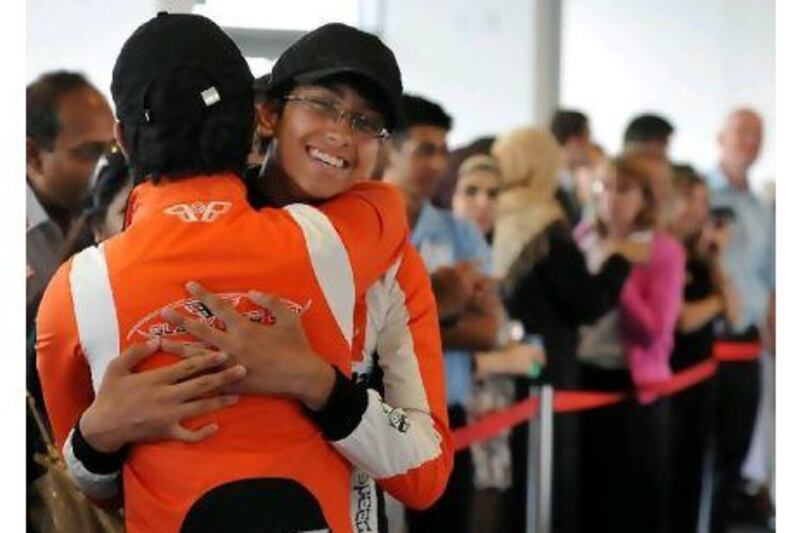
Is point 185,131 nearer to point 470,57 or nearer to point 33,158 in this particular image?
point 33,158

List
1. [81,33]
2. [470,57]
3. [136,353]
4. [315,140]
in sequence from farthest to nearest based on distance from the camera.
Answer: [470,57]
[81,33]
[315,140]
[136,353]

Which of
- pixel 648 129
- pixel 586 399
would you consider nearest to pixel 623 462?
pixel 586 399

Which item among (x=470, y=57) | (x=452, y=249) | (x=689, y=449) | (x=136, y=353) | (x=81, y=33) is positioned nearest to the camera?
(x=136, y=353)

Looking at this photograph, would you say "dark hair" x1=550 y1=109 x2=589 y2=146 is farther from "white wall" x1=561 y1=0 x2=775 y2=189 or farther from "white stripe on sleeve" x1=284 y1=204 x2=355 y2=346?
"white stripe on sleeve" x1=284 y1=204 x2=355 y2=346

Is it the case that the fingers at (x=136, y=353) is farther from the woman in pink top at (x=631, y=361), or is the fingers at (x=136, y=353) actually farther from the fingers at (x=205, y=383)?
the woman in pink top at (x=631, y=361)

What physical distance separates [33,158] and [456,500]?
79cm

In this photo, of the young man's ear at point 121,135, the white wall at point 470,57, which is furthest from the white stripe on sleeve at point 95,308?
the white wall at point 470,57

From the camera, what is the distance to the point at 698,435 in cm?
207

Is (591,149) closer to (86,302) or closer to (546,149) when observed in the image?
(546,149)

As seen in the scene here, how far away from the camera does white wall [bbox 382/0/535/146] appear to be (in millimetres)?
1641

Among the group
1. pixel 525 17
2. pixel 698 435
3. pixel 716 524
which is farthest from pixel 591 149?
pixel 716 524

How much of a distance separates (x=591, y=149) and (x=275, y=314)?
805 millimetres

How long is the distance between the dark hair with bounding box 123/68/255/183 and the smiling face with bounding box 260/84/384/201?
0.08 m

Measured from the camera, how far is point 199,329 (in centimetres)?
117
